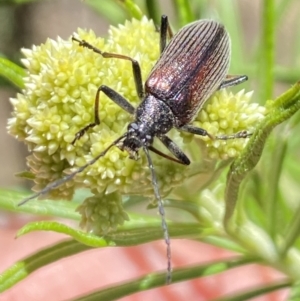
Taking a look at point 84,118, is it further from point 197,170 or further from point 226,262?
point 226,262

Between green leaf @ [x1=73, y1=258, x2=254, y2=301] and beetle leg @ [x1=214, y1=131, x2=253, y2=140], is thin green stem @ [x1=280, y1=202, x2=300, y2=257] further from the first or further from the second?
beetle leg @ [x1=214, y1=131, x2=253, y2=140]

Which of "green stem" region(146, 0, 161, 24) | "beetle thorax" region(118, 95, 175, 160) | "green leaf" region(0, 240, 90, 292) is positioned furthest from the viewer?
"green stem" region(146, 0, 161, 24)

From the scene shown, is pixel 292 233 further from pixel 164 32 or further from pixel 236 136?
pixel 164 32

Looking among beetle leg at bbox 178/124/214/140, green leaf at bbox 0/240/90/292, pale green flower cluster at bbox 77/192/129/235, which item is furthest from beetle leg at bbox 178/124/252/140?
green leaf at bbox 0/240/90/292

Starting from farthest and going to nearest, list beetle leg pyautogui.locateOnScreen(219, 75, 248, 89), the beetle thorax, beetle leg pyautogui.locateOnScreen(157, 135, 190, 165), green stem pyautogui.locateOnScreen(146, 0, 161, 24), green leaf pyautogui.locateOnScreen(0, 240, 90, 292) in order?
green stem pyautogui.locateOnScreen(146, 0, 161, 24) → beetle leg pyautogui.locateOnScreen(219, 75, 248, 89) → the beetle thorax → beetle leg pyautogui.locateOnScreen(157, 135, 190, 165) → green leaf pyautogui.locateOnScreen(0, 240, 90, 292)

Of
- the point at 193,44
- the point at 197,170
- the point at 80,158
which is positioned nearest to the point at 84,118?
the point at 80,158

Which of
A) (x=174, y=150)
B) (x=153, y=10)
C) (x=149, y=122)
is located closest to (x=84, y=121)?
(x=174, y=150)
